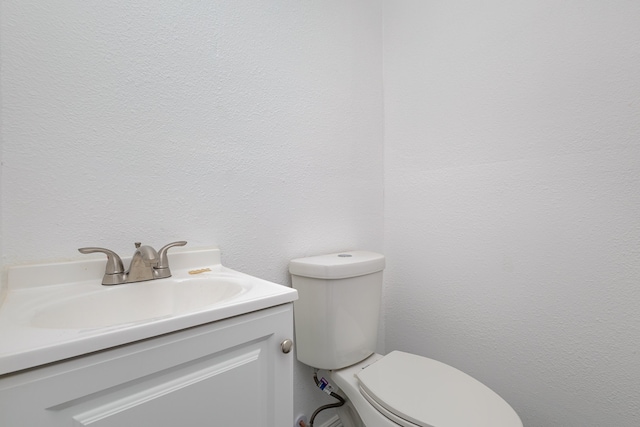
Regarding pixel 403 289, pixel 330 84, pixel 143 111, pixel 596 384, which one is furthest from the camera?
pixel 403 289

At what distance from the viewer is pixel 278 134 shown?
1057 mm

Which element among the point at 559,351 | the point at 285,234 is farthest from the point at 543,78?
the point at 285,234

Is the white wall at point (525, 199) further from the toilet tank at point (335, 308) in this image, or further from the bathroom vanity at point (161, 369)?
the bathroom vanity at point (161, 369)

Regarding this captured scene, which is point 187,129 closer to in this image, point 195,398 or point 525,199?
point 195,398

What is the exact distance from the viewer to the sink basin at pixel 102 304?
1.25ft

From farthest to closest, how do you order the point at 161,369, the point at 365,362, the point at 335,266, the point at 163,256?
the point at 365,362, the point at 335,266, the point at 163,256, the point at 161,369

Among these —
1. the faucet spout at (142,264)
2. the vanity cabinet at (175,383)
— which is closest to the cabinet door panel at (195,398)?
the vanity cabinet at (175,383)

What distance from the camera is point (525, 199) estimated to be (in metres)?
1.02

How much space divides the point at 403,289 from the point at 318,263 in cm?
59

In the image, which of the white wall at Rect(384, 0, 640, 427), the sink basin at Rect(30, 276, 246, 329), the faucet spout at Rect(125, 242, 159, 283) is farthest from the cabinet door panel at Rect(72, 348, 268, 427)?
the white wall at Rect(384, 0, 640, 427)

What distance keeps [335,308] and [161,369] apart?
2.05 feet

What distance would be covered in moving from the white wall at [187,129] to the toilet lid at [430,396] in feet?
1.20

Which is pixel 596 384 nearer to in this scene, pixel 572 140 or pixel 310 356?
pixel 572 140

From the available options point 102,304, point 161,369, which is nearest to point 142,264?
point 102,304
